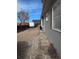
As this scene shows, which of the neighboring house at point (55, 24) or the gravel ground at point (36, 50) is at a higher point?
the neighboring house at point (55, 24)

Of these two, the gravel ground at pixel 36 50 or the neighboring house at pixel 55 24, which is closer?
the neighboring house at pixel 55 24

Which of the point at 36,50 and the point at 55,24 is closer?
the point at 55,24

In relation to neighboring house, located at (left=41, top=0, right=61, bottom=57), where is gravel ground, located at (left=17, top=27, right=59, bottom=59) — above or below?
below

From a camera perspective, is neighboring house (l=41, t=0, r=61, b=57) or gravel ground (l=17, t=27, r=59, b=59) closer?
neighboring house (l=41, t=0, r=61, b=57)

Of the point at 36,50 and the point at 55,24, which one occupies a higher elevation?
the point at 55,24
